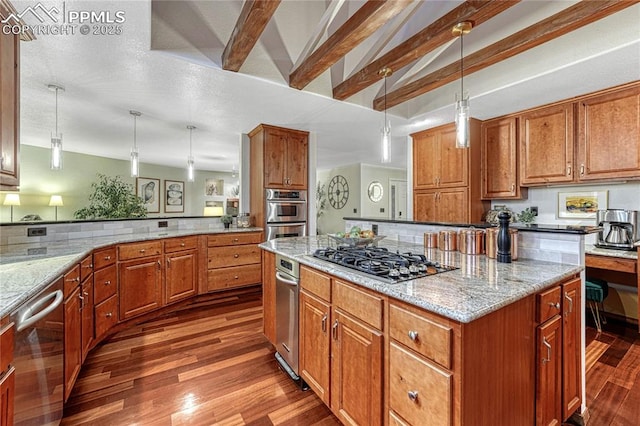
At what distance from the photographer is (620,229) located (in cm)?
272

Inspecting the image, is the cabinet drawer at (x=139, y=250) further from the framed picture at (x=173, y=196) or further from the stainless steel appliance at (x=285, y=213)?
the framed picture at (x=173, y=196)

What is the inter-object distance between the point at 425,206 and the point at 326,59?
260 cm

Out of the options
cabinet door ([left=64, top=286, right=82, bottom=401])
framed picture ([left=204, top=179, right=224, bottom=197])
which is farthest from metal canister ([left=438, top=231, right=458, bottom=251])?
framed picture ([left=204, top=179, right=224, bottom=197])

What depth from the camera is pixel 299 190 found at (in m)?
4.19

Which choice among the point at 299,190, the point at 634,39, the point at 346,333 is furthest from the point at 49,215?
the point at 634,39

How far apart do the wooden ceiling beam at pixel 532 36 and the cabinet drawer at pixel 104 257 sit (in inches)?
128

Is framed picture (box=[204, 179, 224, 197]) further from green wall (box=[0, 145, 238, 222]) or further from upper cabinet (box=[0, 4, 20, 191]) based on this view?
upper cabinet (box=[0, 4, 20, 191])

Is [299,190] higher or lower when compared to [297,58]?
lower

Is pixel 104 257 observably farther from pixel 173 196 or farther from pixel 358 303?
pixel 173 196

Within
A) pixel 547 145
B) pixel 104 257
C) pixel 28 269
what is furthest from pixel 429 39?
pixel 104 257

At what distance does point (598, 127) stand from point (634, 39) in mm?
1024

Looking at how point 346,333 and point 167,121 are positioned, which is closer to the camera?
point 346,333

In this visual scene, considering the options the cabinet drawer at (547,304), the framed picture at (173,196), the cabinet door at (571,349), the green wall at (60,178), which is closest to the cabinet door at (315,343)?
the cabinet drawer at (547,304)

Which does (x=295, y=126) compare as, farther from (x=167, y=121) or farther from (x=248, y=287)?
(x=248, y=287)
